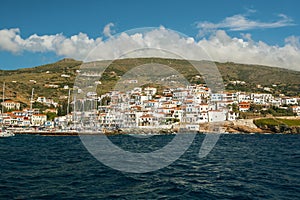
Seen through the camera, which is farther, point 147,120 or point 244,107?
point 244,107

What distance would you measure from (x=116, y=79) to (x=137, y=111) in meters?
59.0

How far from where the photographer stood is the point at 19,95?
11000cm

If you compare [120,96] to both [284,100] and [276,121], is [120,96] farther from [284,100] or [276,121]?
[284,100]

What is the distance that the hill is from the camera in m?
116

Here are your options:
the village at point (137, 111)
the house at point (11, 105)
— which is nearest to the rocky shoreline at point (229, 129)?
the village at point (137, 111)

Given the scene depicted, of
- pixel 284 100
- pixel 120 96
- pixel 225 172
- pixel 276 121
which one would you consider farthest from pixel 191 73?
pixel 225 172

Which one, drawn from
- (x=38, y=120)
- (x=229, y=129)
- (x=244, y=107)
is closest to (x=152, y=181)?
(x=229, y=129)

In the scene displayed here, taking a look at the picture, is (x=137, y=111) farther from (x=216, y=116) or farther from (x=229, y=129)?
(x=229, y=129)

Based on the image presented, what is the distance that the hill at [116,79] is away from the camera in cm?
11600

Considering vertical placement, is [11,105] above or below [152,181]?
A: above

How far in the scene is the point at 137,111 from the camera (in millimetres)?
80188

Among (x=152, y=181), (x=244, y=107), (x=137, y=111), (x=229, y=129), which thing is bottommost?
(x=229, y=129)

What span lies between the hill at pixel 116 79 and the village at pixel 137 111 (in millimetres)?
16143

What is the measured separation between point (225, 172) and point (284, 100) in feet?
309
